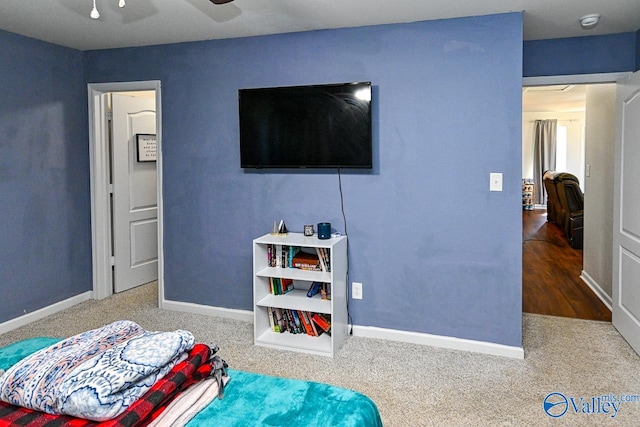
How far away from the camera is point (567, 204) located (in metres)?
7.00

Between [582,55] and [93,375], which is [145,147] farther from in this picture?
[582,55]

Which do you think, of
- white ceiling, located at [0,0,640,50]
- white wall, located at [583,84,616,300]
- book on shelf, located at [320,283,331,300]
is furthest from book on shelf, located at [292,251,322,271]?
white wall, located at [583,84,616,300]

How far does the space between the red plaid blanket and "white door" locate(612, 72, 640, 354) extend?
9.74 feet

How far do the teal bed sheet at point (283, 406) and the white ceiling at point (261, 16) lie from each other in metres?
2.21

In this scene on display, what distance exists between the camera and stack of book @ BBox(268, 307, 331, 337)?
3.34 metres

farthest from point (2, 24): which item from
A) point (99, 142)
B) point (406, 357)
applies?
point (406, 357)

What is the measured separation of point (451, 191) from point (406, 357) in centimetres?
116

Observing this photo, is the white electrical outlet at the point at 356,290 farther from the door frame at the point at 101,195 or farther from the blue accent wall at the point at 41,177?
the blue accent wall at the point at 41,177

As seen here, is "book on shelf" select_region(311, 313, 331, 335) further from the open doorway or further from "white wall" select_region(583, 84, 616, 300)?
"white wall" select_region(583, 84, 616, 300)

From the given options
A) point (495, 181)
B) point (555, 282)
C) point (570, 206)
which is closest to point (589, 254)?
point (555, 282)

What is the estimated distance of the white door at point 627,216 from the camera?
10.0 feet

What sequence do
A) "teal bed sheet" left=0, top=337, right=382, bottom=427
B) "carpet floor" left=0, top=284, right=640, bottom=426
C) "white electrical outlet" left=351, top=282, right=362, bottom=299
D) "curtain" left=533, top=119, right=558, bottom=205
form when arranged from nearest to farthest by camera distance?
"teal bed sheet" left=0, top=337, right=382, bottom=427
"carpet floor" left=0, top=284, right=640, bottom=426
"white electrical outlet" left=351, top=282, right=362, bottom=299
"curtain" left=533, top=119, right=558, bottom=205

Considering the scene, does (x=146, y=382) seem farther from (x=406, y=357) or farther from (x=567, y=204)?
(x=567, y=204)

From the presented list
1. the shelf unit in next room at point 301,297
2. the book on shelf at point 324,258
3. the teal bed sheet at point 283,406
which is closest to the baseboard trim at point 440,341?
the shelf unit in next room at point 301,297
